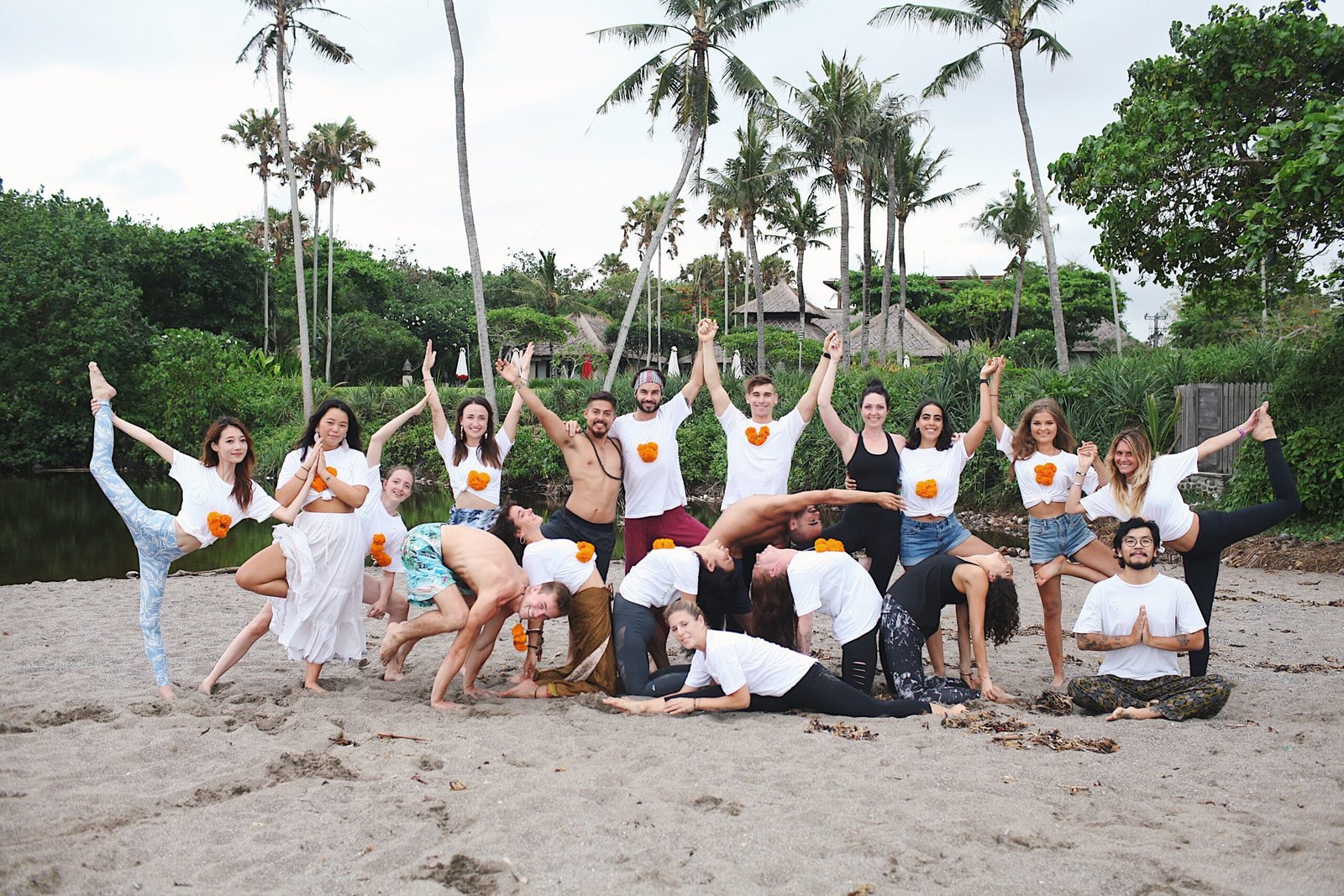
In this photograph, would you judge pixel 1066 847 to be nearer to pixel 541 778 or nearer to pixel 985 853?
pixel 985 853

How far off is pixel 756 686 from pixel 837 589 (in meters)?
0.74

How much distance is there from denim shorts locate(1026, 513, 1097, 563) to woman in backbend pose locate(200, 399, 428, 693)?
4180 millimetres

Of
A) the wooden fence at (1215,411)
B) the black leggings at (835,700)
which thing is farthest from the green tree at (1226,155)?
the black leggings at (835,700)

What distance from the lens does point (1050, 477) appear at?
6301mm

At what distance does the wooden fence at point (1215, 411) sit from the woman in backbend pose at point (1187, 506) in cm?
940

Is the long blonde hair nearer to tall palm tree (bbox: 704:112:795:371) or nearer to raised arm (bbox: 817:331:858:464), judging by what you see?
raised arm (bbox: 817:331:858:464)

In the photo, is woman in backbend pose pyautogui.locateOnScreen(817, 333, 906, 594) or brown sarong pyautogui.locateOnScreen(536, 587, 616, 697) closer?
brown sarong pyautogui.locateOnScreen(536, 587, 616, 697)

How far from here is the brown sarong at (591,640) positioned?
5.94m

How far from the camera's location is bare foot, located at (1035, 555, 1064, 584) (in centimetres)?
633

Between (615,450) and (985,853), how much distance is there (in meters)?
3.75

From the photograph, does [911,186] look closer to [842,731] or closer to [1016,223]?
[1016,223]

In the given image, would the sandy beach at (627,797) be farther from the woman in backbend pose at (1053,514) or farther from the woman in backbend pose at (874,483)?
the woman in backbend pose at (874,483)

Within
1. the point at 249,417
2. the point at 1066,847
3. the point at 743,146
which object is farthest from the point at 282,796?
the point at 743,146

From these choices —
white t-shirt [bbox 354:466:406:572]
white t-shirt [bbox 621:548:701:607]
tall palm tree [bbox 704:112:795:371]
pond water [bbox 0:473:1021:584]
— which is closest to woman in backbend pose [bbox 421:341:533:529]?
white t-shirt [bbox 354:466:406:572]
